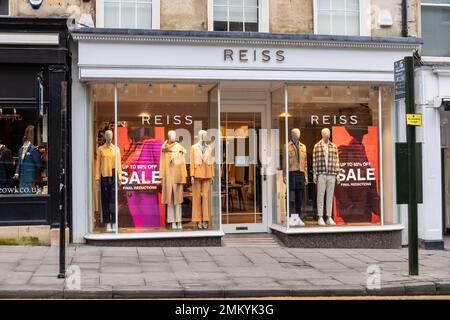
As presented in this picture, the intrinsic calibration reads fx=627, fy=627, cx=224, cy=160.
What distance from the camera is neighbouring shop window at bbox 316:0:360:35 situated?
46.9 ft

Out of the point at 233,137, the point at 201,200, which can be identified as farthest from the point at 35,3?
the point at 201,200

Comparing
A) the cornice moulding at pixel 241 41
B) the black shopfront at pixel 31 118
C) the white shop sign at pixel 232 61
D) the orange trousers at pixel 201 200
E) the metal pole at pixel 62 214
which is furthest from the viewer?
the orange trousers at pixel 201 200

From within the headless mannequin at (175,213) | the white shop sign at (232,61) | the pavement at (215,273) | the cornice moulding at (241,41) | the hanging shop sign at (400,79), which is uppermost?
the cornice moulding at (241,41)

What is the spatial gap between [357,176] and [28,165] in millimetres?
7226

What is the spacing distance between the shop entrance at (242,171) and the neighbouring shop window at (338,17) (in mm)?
2383

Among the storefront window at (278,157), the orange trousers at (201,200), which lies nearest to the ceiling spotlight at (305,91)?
the storefront window at (278,157)

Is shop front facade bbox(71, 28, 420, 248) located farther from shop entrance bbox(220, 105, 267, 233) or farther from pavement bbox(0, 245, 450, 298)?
pavement bbox(0, 245, 450, 298)

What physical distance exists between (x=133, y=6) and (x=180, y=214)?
462cm

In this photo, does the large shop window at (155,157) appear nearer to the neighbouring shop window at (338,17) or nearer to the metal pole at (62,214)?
the neighbouring shop window at (338,17)

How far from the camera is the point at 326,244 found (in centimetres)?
1377

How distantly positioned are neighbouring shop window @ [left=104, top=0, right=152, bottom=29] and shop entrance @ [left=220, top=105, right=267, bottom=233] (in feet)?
8.95

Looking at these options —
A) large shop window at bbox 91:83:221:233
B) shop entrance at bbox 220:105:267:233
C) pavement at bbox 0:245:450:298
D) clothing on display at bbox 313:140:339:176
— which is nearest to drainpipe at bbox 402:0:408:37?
clothing on display at bbox 313:140:339:176

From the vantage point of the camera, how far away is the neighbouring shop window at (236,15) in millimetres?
13898

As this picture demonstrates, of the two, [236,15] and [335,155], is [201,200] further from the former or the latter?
[236,15]
